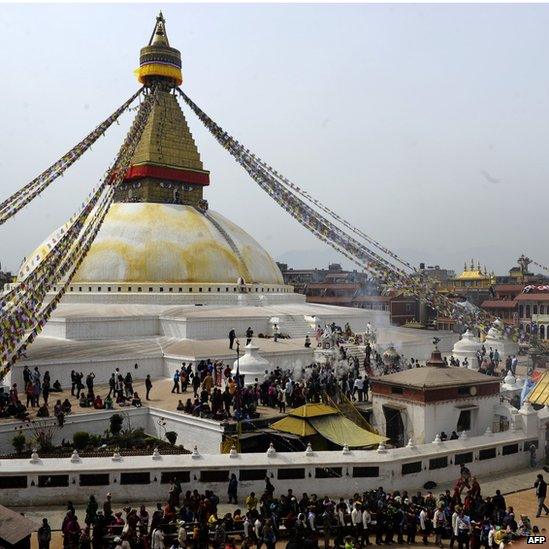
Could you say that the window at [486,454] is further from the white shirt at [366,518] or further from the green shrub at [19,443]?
the green shrub at [19,443]

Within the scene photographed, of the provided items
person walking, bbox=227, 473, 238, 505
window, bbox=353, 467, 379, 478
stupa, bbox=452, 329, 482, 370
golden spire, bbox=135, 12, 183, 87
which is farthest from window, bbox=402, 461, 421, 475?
golden spire, bbox=135, 12, 183, 87

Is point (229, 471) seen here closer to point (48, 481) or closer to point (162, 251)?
point (48, 481)

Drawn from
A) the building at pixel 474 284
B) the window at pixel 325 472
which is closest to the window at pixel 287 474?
the window at pixel 325 472

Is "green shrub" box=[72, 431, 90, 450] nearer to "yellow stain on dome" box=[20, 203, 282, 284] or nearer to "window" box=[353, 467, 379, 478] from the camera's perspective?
"window" box=[353, 467, 379, 478]

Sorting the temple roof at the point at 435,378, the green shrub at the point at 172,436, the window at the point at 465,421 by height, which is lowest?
the green shrub at the point at 172,436

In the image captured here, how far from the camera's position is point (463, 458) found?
14.4 metres

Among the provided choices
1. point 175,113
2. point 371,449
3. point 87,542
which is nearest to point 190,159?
point 175,113

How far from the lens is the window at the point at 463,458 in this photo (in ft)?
46.9

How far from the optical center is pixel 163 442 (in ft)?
52.6

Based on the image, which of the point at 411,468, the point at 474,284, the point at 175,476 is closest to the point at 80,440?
the point at 175,476

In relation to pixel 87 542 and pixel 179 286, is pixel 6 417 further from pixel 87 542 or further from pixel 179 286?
pixel 179 286

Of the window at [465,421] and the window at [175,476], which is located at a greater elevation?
the window at [465,421]

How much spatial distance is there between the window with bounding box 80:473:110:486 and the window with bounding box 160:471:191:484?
41.0 inches

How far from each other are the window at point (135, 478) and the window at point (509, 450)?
817cm
